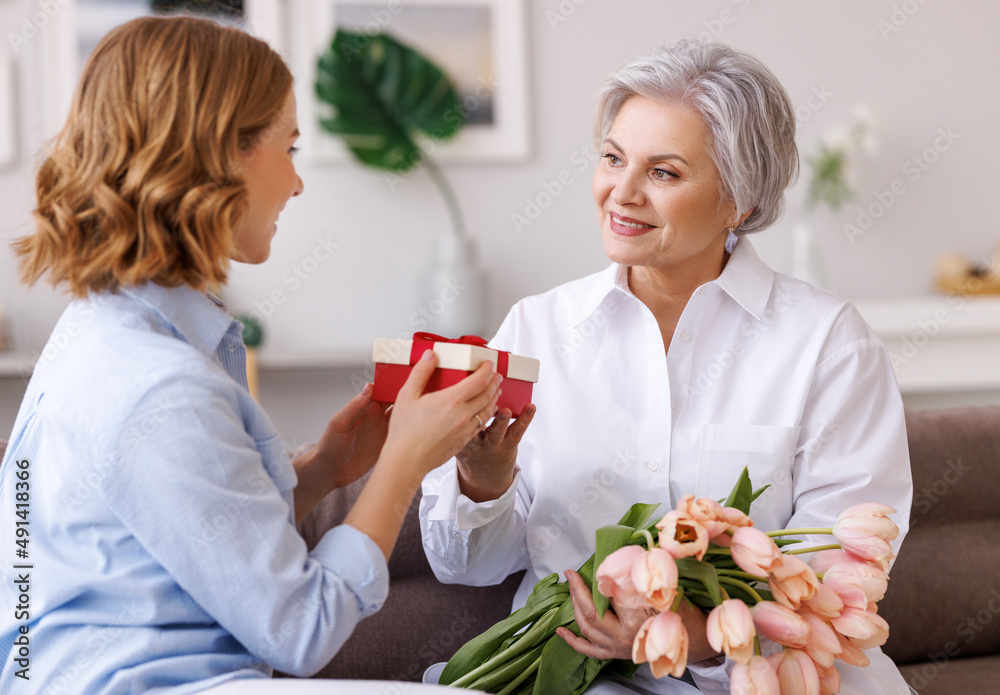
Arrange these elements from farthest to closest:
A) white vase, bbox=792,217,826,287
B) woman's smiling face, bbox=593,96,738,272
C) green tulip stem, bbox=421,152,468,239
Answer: white vase, bbox=792,217,826,287
green tulip stem, bbox=421,152,468,239
woman's smiling face, bbox=593,96,738,272

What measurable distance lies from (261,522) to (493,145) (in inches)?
109

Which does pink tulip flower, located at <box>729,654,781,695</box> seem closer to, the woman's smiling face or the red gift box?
the red gift box

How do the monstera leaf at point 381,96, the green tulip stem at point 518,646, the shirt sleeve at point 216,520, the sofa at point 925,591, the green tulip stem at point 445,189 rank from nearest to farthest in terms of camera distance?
1. the shirt sleeve at point 216,520
2. the green tulip stem at point 518,646
3. the sofa at point 925,591
4. the monstera leaf at point 381,96
5. the green tulip stem at point 445,189

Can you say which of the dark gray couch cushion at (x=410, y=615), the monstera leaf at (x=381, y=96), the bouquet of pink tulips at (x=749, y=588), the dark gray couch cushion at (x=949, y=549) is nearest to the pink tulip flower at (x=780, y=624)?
the bouquet of pink tulips at (x=749, y=588)

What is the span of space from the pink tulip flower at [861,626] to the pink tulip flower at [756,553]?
0.11m

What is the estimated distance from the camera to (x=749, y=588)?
102cm

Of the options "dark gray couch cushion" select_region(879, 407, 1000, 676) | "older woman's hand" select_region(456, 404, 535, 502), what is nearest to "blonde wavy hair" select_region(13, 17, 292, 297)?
"older woman's hand" select_region(456, 404, 535, 502)

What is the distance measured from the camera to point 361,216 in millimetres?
3389

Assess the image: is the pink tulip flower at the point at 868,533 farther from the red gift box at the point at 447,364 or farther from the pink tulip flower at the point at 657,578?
the red gift box at the point at 447,364

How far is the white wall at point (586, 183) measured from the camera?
132 inches

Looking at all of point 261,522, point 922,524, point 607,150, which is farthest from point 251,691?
point 922,524

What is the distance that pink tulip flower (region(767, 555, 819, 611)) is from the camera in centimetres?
94

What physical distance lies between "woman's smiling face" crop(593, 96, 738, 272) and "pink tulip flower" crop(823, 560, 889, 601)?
1.97 ft

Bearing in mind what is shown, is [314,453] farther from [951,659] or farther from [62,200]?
[951,659]
